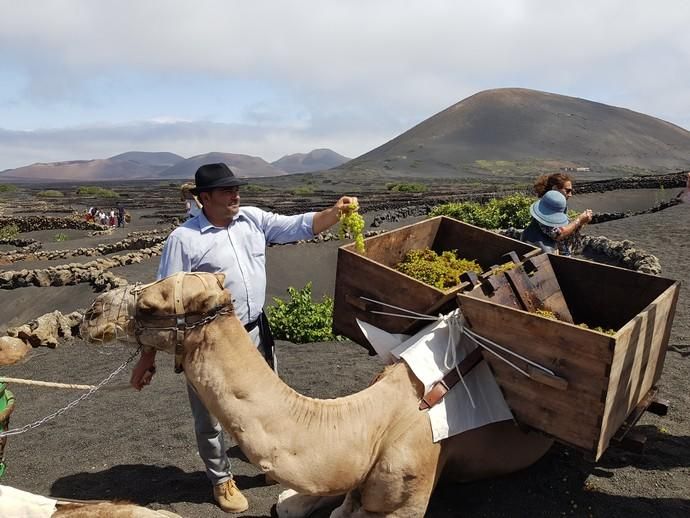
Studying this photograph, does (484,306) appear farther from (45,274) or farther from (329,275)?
(45,274)

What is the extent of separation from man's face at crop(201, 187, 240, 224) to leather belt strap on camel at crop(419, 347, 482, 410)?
6.52 ft

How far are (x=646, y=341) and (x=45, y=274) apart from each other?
57.2 ft

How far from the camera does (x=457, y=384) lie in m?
3.74

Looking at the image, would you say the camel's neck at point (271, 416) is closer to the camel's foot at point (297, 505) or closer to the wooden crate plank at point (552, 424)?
the wooden crate plank at point (552, 424)

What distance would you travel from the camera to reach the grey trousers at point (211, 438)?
4.27m

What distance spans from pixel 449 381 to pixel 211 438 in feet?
6.84

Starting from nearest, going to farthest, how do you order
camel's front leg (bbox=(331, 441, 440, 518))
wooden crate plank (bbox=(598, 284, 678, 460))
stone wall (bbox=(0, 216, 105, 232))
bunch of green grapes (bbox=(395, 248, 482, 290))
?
wooden crate plank (bbox=(598, 284, 678, 460)) → camel's front leg (bbox=(331, 441, 440, 518)) → bunch of green grapes (bbox=(395, 248, 482, 290)) → stone wall (bbox=(0, 216, 105, 232))

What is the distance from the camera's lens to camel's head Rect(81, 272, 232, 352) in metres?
2.97

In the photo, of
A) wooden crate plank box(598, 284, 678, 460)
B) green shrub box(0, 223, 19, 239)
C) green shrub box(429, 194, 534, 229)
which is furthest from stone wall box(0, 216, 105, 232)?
wooden crate plank box(598, 284, 678, 460)

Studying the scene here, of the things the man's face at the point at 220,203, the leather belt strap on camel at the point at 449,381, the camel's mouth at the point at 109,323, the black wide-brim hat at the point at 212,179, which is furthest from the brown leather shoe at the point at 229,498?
the black wide-brim hat at the point at 212,179

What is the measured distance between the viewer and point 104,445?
6.15 metres

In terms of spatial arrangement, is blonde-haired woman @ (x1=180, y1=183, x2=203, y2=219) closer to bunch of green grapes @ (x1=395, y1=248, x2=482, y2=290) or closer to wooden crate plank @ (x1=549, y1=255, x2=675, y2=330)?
bunch of green grapes @ (x1=395, y1=248, x2=482, y2=290)

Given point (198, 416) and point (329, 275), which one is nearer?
point (198, 416)

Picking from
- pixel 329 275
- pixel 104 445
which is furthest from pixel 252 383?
pixel 329 275
